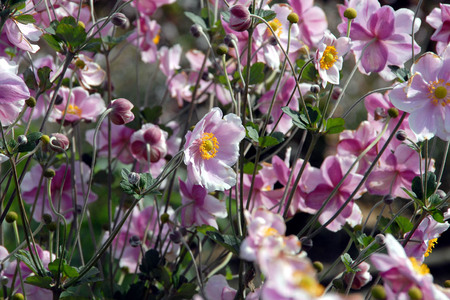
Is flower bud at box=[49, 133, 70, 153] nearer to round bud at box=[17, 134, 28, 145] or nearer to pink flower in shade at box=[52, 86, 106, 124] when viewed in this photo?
round bud at box=[17, 134, 28, 145]

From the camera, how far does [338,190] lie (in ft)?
3.06

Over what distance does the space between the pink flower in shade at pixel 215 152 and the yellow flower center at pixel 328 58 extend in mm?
149

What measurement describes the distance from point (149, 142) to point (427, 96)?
421mm

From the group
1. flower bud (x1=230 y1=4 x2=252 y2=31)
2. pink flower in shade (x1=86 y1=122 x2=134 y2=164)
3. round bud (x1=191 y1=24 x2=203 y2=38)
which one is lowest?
pink flower in shade (x1=86 y1=122 x2=134 y2=164)

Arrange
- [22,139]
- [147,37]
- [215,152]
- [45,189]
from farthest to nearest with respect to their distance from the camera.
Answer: [147,37] → [45,189] → [215,152] → [22,139]

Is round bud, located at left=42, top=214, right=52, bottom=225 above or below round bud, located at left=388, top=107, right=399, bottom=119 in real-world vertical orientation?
below

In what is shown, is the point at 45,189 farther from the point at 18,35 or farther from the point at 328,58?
the point at 328,58

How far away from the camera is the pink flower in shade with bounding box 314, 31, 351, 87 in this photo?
2.63ft

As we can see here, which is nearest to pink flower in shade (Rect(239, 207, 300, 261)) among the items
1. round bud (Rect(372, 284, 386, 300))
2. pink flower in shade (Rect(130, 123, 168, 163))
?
round bud (Rect(372, 284, 386, 300))

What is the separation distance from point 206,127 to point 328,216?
283 millimetres

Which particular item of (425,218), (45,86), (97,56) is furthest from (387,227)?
(97,56)

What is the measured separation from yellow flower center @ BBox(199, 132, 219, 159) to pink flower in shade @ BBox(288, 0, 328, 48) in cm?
38

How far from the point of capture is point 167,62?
1.20m

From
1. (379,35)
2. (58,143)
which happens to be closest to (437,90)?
(379,35)
